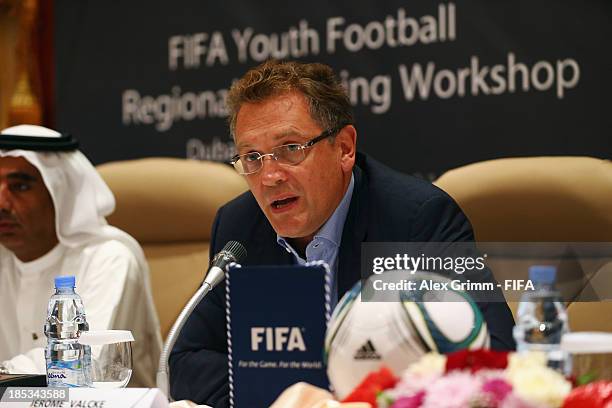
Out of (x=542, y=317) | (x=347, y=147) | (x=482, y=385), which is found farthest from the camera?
(x=347, y=147)

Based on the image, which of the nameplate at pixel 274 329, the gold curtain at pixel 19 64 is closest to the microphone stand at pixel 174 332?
the nameplate at pixel 274 329

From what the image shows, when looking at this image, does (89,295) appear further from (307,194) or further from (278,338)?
(278,338)

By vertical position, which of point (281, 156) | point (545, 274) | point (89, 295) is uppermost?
point (281, 156)

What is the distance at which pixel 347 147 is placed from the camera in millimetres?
2498

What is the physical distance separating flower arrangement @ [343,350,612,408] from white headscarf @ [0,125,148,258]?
2.14 metres

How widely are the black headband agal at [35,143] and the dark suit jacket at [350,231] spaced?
2.87ft

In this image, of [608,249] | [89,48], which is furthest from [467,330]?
[89,48]

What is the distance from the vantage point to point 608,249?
61.9 inches

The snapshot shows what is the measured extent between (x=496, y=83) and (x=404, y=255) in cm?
215

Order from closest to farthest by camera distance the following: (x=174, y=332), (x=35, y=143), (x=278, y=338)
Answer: (x=278, y=338) < (x=174, y=332) < (x=35, y=143)

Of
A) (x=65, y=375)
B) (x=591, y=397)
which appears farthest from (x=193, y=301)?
(x=591, y=397)

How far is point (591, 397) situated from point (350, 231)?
1.32m

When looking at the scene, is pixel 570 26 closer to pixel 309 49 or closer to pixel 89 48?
pixel 309 49

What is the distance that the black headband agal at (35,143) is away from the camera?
10.4ft
